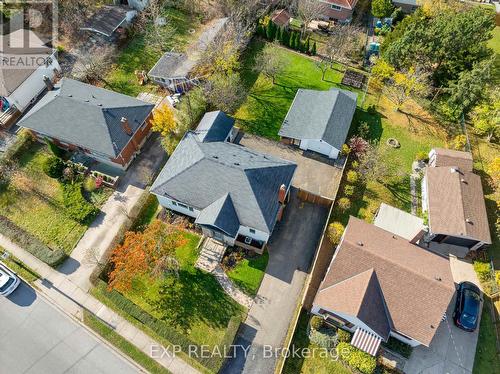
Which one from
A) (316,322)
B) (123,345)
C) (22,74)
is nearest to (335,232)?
(316,322)

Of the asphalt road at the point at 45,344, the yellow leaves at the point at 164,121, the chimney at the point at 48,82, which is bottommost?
the asphalt road at the point at 45,344

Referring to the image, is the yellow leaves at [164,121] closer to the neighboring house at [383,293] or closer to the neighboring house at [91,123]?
the neighboring house at [91,123]

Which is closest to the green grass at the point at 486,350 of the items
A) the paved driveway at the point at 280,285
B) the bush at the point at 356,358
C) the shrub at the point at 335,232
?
the bush at the point at 356,358

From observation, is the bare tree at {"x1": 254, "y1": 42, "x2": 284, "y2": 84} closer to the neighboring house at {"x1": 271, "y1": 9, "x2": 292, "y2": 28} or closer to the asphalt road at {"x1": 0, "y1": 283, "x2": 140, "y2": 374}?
the neighboring house at {"x1": 271, "y1": 9, "x2": 292, "y2": 28}

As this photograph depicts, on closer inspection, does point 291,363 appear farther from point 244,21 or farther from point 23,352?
point 244,21

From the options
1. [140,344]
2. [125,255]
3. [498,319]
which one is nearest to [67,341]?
[140,344]

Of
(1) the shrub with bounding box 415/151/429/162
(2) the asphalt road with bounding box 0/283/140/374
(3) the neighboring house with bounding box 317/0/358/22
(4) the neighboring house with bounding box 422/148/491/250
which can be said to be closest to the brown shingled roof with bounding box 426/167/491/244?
(4) the neighboring house with bounding box 422/148/491/250
